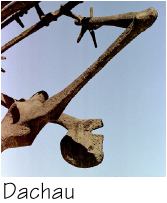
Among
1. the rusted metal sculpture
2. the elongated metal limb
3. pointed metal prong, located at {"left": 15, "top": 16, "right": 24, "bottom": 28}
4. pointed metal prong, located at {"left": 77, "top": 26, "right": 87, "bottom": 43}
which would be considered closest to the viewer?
the rusted metal sculpture

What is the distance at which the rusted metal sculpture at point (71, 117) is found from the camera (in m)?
3.64

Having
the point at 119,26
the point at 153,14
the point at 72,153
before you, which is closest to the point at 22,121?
the point at 72,153

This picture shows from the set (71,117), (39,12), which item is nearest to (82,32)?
(39,12)

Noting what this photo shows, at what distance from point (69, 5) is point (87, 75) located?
4.99 feet

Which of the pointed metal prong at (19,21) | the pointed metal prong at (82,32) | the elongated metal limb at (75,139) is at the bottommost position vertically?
the elongated metal limb at (75,139)

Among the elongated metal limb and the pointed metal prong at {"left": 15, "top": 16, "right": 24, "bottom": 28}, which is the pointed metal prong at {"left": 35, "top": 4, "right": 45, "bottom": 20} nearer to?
the pointed metal prong at {"left": 15, "top": 16, "right": 24, "bottom": 28}

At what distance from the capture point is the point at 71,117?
13.6 feet

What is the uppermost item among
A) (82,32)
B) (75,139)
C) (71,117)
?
(82,32)

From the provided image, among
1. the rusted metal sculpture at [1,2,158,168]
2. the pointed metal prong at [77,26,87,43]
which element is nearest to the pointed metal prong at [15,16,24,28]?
the pointed metal prong at [77,26,87,43]

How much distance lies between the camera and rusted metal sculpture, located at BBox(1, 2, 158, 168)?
3643mm

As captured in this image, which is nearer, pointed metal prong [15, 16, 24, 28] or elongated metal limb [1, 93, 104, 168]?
elongated metal limb [1, 93, 104, 168]

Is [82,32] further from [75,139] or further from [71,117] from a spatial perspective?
→ [75,139]

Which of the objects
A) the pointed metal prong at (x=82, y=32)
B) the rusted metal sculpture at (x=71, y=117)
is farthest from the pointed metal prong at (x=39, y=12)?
the rusted metal sculpture at (x=71, y=117)

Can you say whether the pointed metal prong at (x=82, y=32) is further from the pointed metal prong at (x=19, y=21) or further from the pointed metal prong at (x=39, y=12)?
the pointed metal prong at (x=19, y=21)
